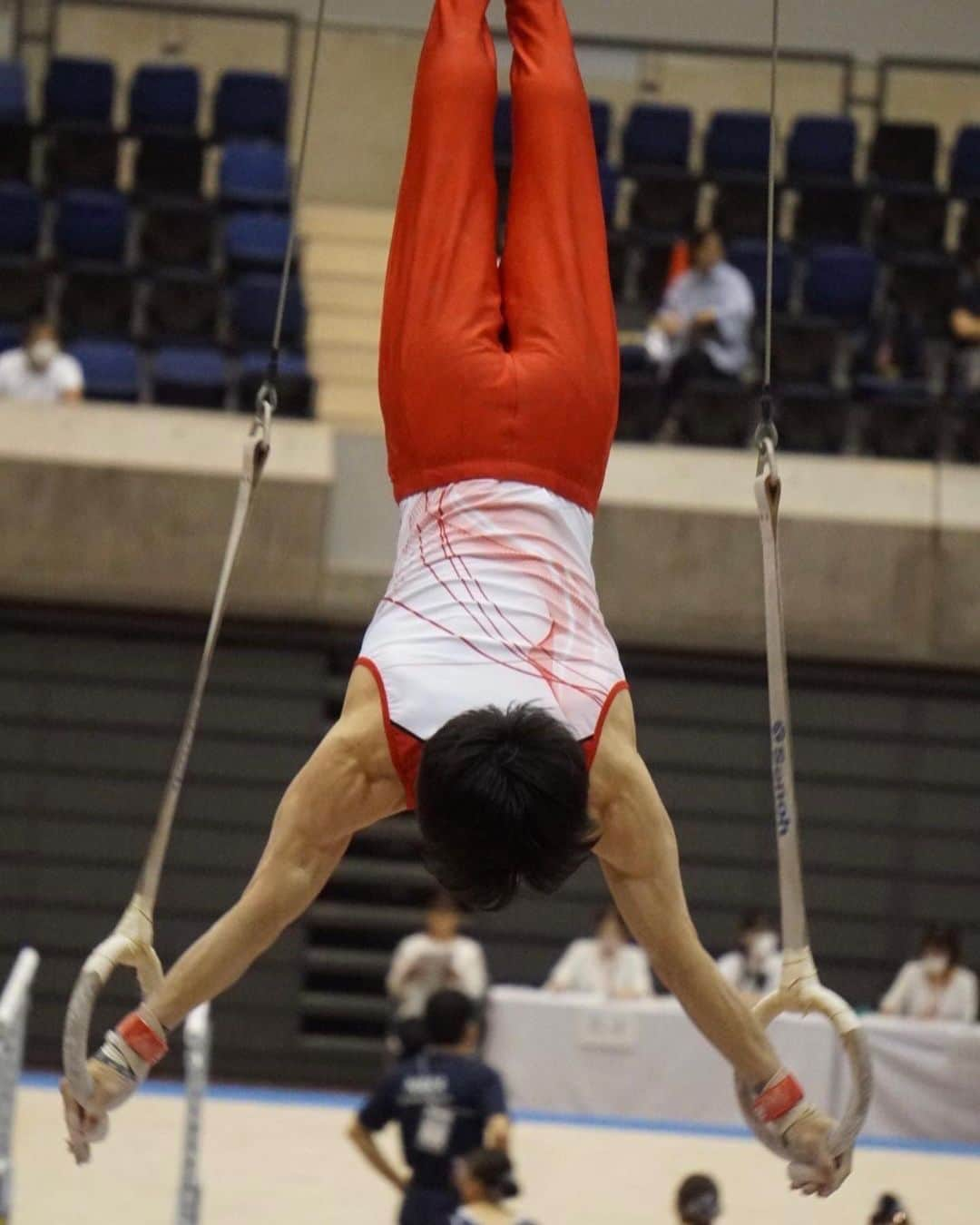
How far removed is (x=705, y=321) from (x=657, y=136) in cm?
184

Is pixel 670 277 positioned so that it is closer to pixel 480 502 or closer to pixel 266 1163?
A: pixel 266 1163

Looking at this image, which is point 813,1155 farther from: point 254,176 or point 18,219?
point 254,176

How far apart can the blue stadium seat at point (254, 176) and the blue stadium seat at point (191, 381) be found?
122 cm

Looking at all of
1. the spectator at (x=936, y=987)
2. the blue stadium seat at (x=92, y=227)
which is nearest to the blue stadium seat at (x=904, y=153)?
the blue stadium seat at (x=92, y=227)

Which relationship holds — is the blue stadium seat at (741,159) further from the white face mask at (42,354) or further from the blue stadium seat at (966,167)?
the white face mask at (42,354)

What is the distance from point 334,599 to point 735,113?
376 centimetres

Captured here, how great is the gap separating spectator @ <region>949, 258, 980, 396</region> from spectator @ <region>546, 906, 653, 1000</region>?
3.33 metres

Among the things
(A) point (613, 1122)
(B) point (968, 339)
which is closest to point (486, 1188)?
(A) point (613, 1122)

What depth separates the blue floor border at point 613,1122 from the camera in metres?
9.59

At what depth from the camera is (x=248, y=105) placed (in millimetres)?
12305

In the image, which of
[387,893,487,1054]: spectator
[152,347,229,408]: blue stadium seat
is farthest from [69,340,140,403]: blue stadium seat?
[387,893,487,1054]: spectator

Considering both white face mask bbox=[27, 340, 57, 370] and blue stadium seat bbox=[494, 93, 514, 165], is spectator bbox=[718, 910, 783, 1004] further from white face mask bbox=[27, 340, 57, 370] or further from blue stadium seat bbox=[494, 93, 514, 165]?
blue stadium seat bbox=[494, 93, 514, 165]

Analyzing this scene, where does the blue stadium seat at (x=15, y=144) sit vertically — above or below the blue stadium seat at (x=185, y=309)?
above

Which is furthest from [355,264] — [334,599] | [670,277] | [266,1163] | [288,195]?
[266,1163]
